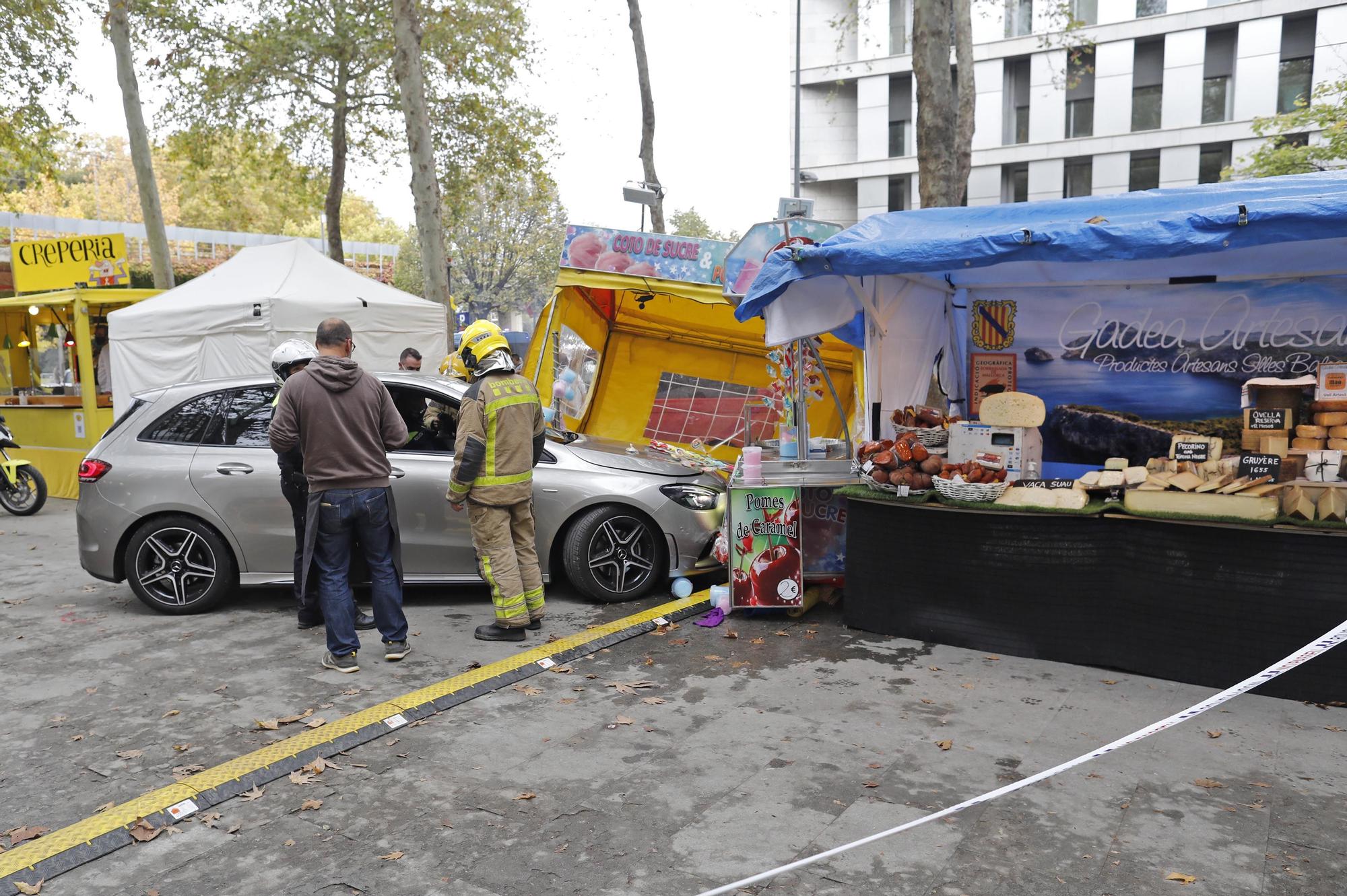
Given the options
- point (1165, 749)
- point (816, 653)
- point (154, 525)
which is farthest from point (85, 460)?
point (1165, 749)

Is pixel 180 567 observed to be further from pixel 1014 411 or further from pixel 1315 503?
pixel 1315 503

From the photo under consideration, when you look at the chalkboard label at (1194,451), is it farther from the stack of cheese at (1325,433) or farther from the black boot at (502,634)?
the black boot at (502,634)

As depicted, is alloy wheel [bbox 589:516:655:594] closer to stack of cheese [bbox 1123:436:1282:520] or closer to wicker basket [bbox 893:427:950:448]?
wicker basket [bbox 893:427:950:448]

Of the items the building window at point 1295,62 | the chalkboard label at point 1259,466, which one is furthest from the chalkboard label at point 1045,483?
the building window at point 1295,62

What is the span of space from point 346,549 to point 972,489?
3619mm

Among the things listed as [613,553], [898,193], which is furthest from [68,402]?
[898,193]

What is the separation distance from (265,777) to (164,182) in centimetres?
5963

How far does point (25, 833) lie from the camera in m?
3.68

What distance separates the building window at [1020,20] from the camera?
108ft

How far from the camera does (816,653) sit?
19.1 feet

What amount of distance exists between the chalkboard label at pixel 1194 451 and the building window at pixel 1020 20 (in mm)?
31753

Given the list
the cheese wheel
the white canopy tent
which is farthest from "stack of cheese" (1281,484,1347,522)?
the white canopy tent

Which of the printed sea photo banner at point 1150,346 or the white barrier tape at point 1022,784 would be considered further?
the printed sea photo banner at point 1150,346

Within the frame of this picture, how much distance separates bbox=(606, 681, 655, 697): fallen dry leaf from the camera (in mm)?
5224
